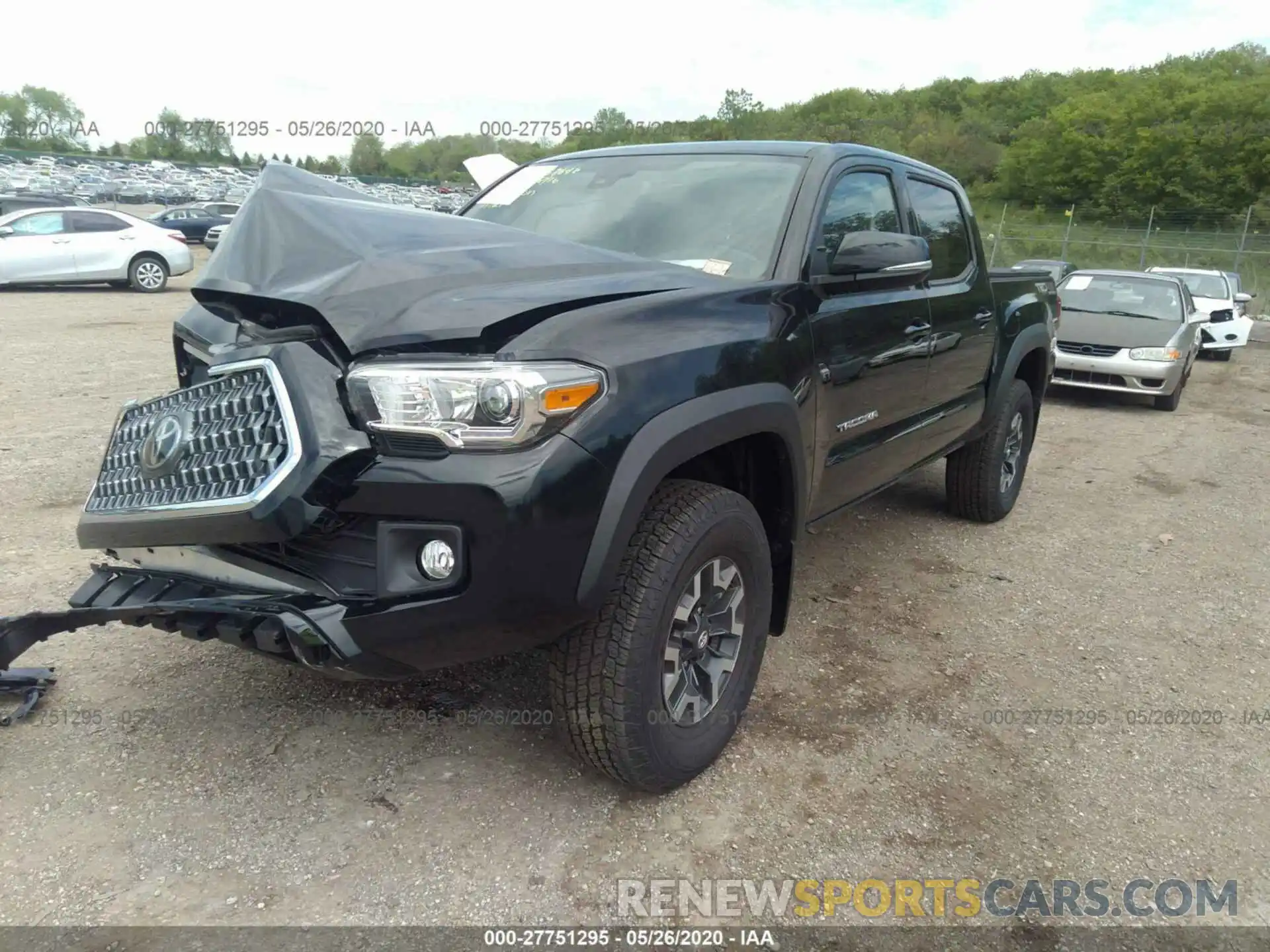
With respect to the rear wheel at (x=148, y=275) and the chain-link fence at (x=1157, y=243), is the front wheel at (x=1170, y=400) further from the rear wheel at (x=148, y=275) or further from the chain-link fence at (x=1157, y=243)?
the chain-link fence at (x=1157, y=243)

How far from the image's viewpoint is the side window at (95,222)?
50.4ft

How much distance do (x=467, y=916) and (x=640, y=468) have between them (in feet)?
3.80

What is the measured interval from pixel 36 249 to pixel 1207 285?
64.6 ft

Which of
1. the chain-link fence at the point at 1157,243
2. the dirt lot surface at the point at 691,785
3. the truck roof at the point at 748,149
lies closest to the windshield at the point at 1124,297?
the dirt lot surface at the point at 691,785

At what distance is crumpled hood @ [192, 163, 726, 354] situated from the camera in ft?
7.36

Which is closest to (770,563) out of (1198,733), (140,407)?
(1198,733)

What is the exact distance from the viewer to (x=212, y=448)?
231 cm

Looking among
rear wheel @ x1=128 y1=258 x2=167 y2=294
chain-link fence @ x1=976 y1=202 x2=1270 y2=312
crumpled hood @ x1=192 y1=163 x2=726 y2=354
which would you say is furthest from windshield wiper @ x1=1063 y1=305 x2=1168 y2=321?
chain-link fence @ x1=976 y1=202 x2=1270 y2=312

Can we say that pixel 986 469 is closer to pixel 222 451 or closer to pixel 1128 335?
pixel 222 451

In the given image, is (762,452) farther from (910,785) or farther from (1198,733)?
(1198,733)

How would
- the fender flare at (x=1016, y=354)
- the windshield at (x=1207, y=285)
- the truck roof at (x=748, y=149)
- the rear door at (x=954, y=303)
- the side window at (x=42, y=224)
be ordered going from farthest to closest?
the windshield at (x=1207, y=285) → the side window at (x=42, y=224) → the fender flare at (x=1016, y=354) → the rear door at (x=954, y=303) → the truck roof at (x=748, y=149)

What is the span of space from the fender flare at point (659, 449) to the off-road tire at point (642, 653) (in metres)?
0.11

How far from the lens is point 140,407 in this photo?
2678 millimetres

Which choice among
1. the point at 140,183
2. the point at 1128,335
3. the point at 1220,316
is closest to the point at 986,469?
the point at 1128,335
